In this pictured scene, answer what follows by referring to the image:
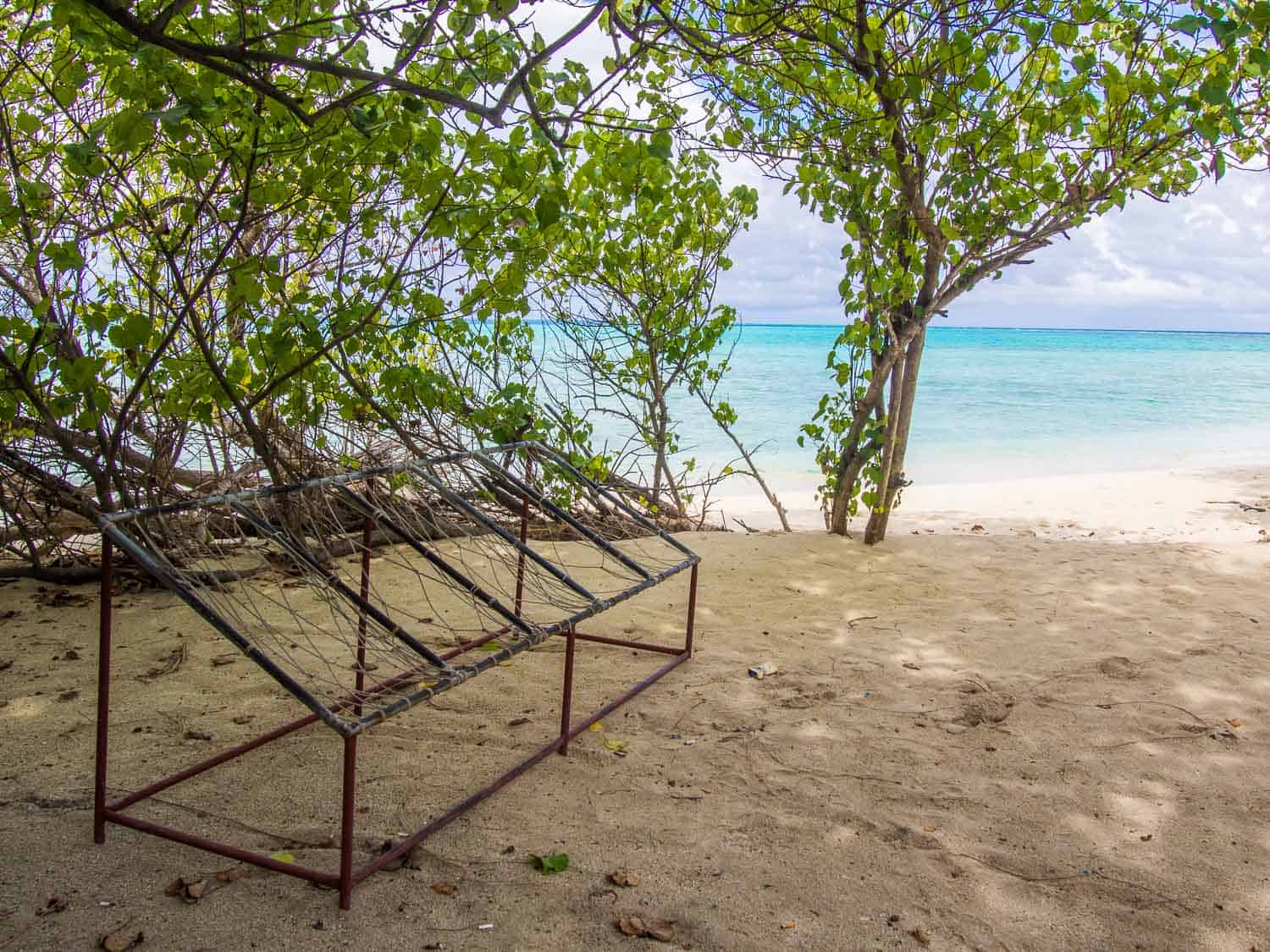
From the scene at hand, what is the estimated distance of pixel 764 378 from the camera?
25.4 meters

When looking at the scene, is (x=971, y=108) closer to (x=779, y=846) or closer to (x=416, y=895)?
(x=779, y=846)

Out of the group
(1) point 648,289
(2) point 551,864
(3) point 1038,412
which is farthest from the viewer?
(3) point 1038,412

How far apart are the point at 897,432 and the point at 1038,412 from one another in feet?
51.9

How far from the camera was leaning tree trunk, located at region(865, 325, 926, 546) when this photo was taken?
5129mm

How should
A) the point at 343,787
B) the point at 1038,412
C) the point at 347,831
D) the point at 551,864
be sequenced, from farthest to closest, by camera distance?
1. the point at 1038,412
2. the point at 343,787
3. the point at 551,864
4. the point at 347,831

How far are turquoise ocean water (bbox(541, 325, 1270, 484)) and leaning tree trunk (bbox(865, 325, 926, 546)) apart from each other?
176 cm

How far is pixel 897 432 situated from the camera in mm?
5195

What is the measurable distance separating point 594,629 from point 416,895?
2.04 metres

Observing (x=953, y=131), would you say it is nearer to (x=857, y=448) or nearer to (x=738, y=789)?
(x=857, y=448)

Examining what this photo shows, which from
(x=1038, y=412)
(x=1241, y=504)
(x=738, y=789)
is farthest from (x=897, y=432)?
(x=1038, y=412)

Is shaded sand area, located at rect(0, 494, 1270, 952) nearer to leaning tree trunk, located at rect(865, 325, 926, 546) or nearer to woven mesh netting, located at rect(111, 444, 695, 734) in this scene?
woven mesh netting, located at rect(111, 444, 695, 734)

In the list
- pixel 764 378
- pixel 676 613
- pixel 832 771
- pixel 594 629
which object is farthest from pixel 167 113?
pixel 764 378

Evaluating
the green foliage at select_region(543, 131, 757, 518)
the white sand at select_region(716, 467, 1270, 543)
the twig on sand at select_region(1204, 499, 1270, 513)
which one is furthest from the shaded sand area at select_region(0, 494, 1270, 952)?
the twig on sand at select_region(1204, 499, 1270, 513)

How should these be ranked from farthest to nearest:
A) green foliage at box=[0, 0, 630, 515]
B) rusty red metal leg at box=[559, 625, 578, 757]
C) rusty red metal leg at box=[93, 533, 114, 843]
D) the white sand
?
the white sand
rusty red metal leg at box=[559, 625, 578, 757]
green foliage at box=[0, 0, 630, 515]
rusty red metal leg at box=[93, 533, 114, 843]
